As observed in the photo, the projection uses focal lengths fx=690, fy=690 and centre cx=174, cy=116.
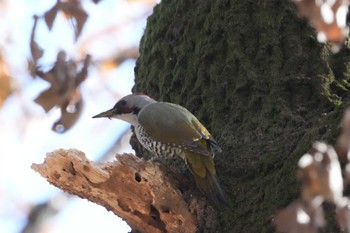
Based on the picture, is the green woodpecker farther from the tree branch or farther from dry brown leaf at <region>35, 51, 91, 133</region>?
dry brown leaf at <region>35, 51, 91, 133</region>

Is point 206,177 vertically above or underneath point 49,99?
underneath

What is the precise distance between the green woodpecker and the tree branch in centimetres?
17

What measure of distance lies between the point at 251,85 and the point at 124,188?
0.80 meters

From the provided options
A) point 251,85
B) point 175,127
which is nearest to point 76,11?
point 175,127

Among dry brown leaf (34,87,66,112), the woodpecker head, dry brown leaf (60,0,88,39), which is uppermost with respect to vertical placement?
dry brown leaf (60,0,88,39)

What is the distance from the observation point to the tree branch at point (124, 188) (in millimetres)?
2494

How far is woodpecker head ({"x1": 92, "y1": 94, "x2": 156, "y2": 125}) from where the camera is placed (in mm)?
3418

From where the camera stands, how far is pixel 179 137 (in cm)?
308

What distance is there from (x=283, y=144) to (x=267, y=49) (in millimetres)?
598

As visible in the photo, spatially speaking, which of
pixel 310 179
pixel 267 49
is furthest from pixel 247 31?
pixel 310 179

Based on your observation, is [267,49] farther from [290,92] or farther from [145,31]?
[145,31]

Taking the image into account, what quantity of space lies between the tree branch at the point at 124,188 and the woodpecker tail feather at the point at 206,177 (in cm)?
12

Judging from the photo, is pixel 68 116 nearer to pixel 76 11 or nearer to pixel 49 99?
pixel 49 99

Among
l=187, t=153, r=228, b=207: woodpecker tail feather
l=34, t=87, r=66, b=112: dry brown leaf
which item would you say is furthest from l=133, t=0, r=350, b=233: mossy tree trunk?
l=34, t=87, r=66, b=112: dry brown leaf
